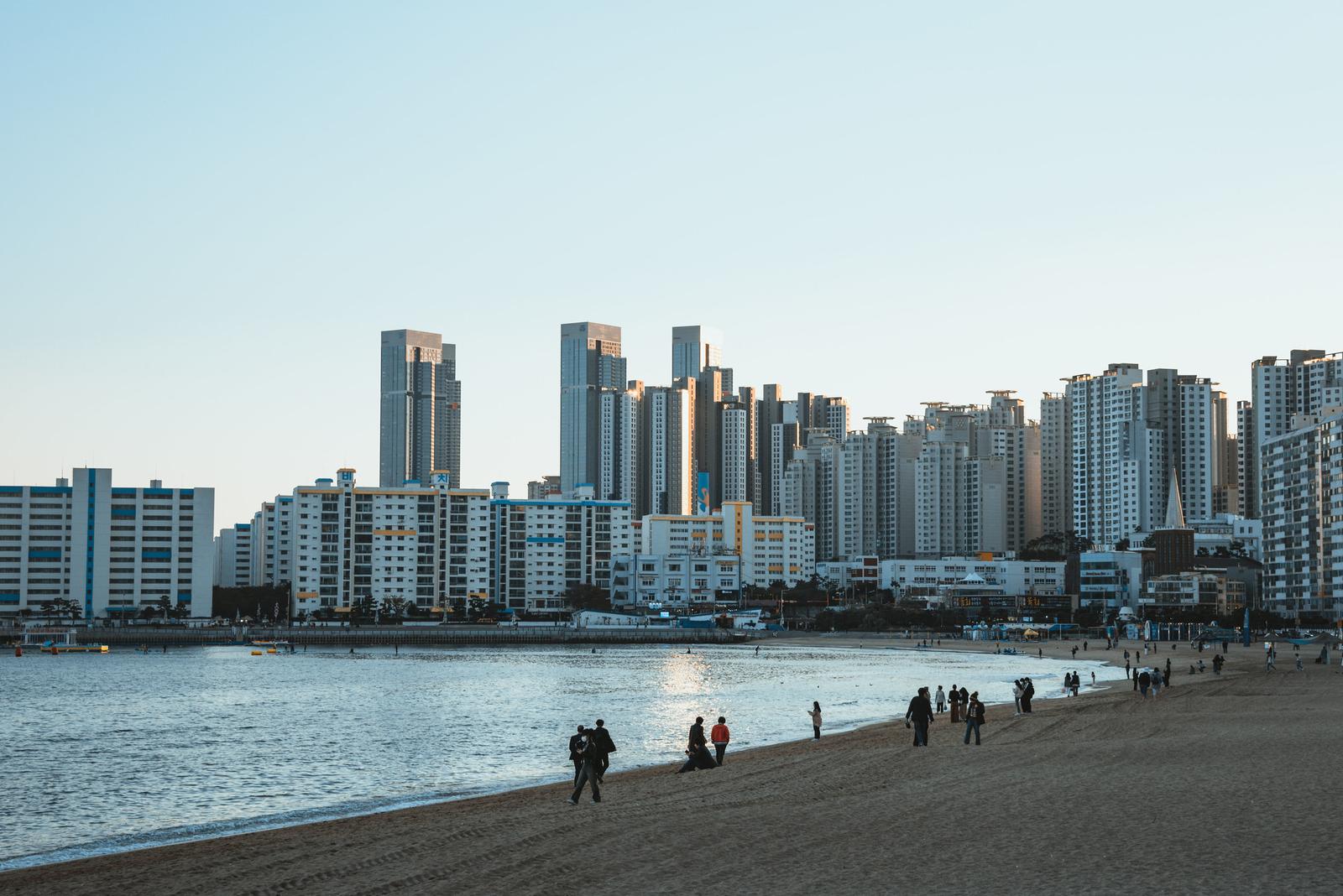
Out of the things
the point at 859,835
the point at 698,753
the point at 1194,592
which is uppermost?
the point at 859,835

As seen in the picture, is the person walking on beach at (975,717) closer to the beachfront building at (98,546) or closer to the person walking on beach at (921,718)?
the person walking on beach at (921,718)

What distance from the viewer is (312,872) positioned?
23359 mm

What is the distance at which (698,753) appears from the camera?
37938 millimetres

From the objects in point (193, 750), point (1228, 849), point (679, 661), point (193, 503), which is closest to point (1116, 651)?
point (679, 661)

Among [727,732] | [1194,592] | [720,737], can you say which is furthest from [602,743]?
[1194,592]

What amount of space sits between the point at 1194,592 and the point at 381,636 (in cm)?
10888

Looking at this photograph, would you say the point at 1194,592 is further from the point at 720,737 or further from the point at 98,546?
the point at 720,737

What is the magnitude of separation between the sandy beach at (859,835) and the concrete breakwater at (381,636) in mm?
139669

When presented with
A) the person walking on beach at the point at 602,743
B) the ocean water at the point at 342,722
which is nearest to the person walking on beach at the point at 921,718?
the ocean water at the point at 342,722

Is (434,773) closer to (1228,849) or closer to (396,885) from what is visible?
(396,885)

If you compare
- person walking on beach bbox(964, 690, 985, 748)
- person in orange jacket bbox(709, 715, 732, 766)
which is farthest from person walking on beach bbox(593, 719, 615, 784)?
person walking on beach bbox(964, 690, 985, 748)

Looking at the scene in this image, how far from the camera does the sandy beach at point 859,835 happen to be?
66.3 feet

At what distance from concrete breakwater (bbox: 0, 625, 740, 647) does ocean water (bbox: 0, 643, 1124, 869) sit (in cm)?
3385

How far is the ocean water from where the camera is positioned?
38.0 m
